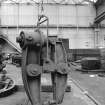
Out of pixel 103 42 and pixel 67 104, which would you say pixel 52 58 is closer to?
pixel 67 104

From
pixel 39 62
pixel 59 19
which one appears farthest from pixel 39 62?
pixel 59 19

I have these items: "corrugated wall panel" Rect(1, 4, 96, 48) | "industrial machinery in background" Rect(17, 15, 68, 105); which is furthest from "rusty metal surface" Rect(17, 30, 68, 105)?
"corrugated wall panel" Rect(1, 4, 96, 48)

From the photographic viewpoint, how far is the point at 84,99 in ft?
7.73

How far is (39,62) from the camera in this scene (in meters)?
1.81

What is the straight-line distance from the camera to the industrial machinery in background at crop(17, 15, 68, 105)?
171cm

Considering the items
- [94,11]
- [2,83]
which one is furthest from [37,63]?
[94,11]

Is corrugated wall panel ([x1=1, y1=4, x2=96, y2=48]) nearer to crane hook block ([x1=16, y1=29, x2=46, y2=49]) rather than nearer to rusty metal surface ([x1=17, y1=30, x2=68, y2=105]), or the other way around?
rusty metal surface ([x1=17, y1=30, x2=68, y2=105])

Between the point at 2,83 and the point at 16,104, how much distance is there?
754 mm

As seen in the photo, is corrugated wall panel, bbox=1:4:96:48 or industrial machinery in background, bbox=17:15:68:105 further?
corrugated wall panel, bbox=1:4:96:48

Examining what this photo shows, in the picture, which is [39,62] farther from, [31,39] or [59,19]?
[59,19]

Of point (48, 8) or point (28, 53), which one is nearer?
point (28, 53)

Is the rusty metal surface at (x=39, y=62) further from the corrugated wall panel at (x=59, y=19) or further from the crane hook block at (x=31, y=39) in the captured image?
the corrugated wall panel at (x=59, y=19)

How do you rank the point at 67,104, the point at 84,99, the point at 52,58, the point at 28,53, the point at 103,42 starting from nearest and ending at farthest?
the point at 28,53 < the point at 52,58 < the point at 67,104 < the point at 84,99 < the point at 103,42

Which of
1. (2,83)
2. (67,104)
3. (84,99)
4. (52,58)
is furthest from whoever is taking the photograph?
(2,83)
